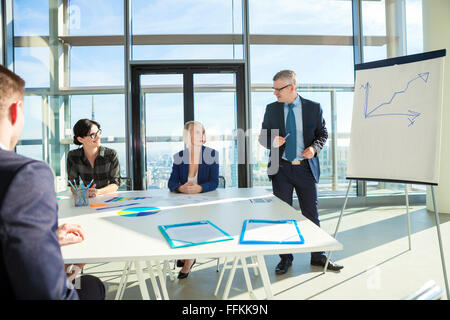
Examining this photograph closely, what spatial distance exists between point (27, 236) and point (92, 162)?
7.21ft

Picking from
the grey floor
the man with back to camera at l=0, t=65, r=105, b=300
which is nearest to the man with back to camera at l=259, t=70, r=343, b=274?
the grey floor

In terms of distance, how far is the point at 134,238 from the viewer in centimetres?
128

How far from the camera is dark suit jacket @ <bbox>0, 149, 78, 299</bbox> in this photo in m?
0.69

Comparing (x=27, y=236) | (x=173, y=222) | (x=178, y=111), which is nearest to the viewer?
(x=27, y=236)

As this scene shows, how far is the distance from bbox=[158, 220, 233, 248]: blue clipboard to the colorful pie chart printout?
0.34 meters

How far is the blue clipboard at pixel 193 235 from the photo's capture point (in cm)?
119

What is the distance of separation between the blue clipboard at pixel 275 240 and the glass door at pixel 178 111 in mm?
3384

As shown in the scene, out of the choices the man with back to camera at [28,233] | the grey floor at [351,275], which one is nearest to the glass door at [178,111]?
the grey floor at [351,275]

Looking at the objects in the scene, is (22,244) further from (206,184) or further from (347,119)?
(347,119)

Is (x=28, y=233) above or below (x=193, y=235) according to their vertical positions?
above

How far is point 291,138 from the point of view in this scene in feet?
9.07

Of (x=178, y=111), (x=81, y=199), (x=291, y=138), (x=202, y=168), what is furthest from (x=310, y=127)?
(x=178, y=111)

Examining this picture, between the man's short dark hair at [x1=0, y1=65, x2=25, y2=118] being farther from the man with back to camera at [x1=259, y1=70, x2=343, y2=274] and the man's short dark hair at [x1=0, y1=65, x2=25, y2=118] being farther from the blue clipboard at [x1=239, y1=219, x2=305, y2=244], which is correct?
the man with back to camera at [x1=259, y1=70, x2=343, y2=274]

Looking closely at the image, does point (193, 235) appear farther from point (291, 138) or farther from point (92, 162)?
point (92, 162)
